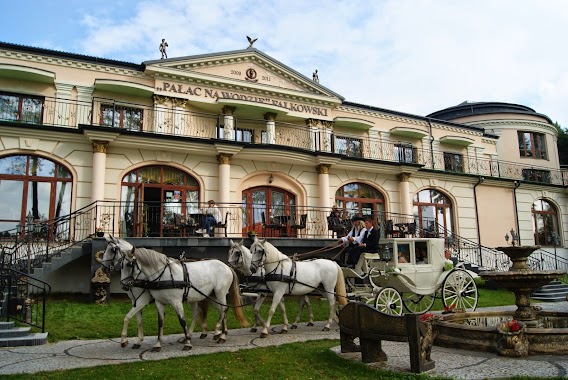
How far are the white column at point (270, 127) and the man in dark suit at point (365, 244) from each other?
10027 millimetres

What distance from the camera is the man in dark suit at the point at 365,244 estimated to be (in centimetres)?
1095

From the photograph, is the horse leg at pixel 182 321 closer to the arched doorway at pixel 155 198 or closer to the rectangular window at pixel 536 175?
the arched doorway at pixel 155 198

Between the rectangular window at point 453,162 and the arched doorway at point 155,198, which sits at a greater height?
the rectangular window at point 453,162

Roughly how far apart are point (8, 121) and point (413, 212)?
61.5ft

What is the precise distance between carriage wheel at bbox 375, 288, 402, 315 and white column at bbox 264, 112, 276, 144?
11217mm

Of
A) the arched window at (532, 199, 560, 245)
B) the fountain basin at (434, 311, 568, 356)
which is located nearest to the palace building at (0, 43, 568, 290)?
the arched window at (532, 199, 560, 245)

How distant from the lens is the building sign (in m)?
19.3

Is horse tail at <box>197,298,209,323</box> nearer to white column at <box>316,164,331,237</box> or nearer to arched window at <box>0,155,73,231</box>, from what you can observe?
arched window at <box>0,155,73,231</box>

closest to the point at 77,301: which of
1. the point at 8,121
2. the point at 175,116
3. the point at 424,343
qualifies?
the point at 8,121

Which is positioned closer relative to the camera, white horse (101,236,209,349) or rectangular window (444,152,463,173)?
white horse (101,236,209,349)

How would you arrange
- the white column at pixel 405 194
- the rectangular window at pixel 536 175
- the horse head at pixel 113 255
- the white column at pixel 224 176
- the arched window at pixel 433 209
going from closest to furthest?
the horse head at pixel 113 255 → the white column at pixel 224 176 → the white column at pixel 405 194 → the arched window at pixel 433 209 → the rectangular window at pixel 536 175

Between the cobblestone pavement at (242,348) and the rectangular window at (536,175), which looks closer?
the cobblestone pavement at (242,348)

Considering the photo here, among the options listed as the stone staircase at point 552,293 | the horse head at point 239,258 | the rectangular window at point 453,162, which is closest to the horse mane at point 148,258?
the horse head at point 239,258

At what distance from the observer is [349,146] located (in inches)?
920
